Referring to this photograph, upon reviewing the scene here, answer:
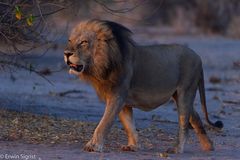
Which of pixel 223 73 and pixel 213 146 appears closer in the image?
pixel 213 146

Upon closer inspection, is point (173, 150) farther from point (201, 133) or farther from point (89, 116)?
point (89, 116)

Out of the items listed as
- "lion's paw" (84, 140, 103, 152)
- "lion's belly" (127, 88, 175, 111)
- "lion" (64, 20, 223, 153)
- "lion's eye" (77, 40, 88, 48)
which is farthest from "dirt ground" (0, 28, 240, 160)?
"lion's eye" (77, 40, 88, 48)

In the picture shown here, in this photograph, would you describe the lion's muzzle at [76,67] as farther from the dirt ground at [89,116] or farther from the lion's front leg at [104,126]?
the dirt ground at [89,116]

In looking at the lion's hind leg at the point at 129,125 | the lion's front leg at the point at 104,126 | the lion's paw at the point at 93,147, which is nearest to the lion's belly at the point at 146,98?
the lion's hind leg at the point at 129,125

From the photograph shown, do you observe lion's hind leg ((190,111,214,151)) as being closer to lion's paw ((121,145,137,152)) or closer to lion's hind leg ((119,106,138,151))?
lion's hind leg ((119,106,138,151))

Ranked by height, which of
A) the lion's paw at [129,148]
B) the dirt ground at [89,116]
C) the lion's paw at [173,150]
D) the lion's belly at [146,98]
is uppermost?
the lion's belly at [146,98]

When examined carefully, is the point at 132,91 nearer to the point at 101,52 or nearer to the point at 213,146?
the point at 101,52

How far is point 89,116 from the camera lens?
1279cm

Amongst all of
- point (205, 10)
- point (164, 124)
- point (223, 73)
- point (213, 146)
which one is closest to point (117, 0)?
point (164, 124)

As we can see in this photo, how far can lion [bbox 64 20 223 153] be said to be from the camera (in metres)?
9.20

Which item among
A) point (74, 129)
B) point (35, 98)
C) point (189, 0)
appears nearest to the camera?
point (74, 129)

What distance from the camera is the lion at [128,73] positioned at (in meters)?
9.20

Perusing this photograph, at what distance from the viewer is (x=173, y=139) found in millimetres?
10992

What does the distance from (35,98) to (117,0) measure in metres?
3.21
